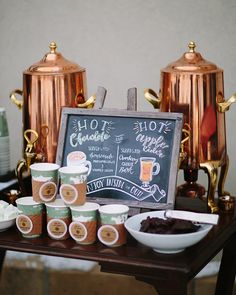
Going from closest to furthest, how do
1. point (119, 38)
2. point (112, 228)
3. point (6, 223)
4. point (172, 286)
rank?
point (172, 286), point (112, 228), point (6, 223), point (119, 38)

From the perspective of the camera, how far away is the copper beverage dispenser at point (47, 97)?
6.40ft

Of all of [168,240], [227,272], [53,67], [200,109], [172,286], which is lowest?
[227,272]

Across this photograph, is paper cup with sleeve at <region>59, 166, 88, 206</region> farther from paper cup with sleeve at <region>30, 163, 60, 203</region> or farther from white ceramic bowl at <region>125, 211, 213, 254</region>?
white ceramic bowl at <region>125, 211, 213, 254</region>

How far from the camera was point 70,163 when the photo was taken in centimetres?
183

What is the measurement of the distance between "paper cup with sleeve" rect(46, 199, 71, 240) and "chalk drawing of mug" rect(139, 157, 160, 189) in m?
0.24

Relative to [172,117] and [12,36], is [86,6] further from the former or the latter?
[172,117]

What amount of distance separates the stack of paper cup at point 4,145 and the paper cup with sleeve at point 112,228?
57 cm

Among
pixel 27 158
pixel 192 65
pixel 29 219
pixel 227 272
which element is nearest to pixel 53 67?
pixel 27 158

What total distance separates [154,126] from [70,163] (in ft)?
0.86

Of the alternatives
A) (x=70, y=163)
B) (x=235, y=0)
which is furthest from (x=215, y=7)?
(x=70, y=163)

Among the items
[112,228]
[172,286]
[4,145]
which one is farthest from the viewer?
[4,145]

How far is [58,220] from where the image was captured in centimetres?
165

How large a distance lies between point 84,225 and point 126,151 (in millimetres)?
291

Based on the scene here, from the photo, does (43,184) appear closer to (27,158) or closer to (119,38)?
(27,158)
